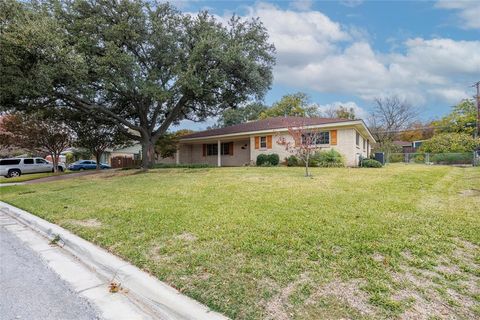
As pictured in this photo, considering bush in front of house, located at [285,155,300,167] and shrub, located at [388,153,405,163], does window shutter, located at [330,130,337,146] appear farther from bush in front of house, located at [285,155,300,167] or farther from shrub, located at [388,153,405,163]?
shrub, located at [388,153,405,163]

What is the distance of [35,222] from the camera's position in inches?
228

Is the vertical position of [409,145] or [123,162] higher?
[409,145]

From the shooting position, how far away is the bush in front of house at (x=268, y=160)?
722 inches

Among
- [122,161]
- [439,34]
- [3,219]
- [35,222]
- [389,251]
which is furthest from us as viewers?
[122,161]

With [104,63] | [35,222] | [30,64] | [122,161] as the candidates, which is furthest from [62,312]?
[122,161]

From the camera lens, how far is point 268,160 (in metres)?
18.5

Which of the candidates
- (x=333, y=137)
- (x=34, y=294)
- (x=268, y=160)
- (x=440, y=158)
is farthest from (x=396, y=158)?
(x=34, y=294)

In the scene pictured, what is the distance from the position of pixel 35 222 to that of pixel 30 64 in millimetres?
8691

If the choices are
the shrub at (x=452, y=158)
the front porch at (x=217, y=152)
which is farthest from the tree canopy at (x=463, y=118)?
the front porch at (x=217, y=152)

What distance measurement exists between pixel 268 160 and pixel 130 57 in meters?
10.2

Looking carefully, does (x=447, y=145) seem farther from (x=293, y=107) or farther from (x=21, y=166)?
(x=21, y=166)

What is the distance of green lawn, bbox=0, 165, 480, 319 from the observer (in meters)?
2.38

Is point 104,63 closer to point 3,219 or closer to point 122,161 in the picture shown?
point 3,219

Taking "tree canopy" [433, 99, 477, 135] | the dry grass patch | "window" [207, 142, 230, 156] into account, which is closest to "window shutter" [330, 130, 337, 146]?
"window" [207, 142, 230, 156]
